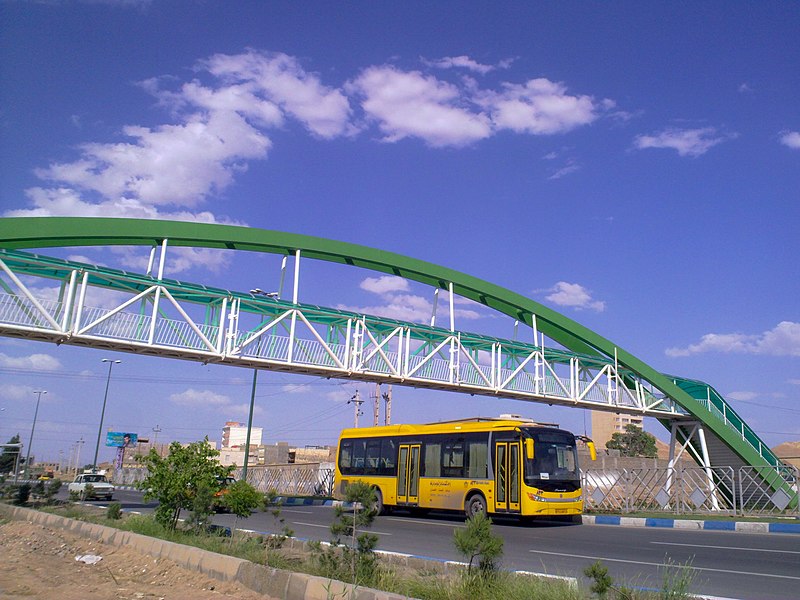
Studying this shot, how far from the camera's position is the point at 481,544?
732cm

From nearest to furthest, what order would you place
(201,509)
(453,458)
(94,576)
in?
(94,576) < (201,509) < (453,458)

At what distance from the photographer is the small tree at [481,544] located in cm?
730

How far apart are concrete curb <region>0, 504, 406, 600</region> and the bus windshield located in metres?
11.0

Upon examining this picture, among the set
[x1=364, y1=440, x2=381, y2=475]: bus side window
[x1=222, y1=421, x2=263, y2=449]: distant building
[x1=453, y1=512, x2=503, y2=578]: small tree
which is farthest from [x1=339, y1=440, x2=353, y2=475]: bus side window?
[x1=222, y1=421, x2=263, y2=449]: distant building

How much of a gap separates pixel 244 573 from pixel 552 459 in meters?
12.7

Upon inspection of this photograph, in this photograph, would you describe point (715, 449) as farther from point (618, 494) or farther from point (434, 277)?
point (434, 277)

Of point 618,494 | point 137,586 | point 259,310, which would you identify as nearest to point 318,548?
point 137,586

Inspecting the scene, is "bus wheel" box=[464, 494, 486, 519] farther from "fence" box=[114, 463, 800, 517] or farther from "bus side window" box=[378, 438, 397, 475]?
"fence" box=[114, 463, 800, 517]

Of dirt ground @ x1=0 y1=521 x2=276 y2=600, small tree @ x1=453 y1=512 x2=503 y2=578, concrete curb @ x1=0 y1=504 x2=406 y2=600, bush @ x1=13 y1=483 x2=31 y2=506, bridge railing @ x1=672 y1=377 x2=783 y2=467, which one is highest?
bridge railing @ x1=672 y1=377 x2=783 y2=467

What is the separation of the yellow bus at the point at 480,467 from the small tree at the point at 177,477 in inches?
231

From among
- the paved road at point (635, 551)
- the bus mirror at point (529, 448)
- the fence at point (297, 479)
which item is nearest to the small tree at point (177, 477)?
the paved road at point (635, 551)

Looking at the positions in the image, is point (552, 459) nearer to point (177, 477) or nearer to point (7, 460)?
point (177, 477)

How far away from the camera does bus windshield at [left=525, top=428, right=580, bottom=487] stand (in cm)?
1914

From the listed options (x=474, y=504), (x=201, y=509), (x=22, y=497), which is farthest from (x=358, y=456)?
(x=201, y=509)
